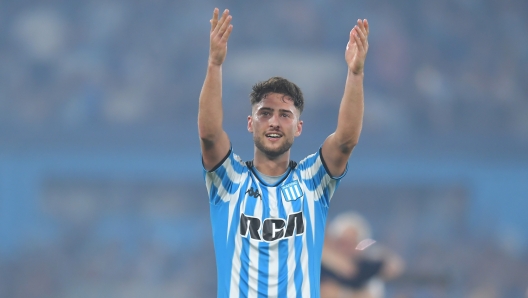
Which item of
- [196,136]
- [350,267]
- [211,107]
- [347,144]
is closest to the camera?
[211,107]

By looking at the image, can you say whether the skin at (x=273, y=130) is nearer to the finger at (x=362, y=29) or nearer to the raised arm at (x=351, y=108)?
the raised arm at (x=351, y=108)

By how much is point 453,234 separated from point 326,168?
5247 mm

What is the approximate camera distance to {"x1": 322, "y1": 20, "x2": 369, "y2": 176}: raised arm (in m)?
2.76

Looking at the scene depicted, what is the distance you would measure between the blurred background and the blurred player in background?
1068 mm

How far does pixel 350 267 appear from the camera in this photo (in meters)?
5.70

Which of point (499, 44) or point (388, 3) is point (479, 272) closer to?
point (499, 44)

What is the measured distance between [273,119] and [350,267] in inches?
125

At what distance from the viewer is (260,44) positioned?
26.9ft

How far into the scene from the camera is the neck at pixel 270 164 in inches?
113

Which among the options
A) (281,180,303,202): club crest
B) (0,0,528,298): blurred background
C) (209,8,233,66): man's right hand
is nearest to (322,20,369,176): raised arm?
(281,180,303,202): club crest

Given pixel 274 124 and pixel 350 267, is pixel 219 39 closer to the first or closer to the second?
pixel 274 124

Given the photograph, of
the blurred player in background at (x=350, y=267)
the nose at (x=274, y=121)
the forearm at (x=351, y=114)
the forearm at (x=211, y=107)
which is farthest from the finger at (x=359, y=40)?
the blurred player in background at (x=350, y=267)

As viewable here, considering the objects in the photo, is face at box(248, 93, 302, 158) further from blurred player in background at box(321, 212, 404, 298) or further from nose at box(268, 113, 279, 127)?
blurred player in background at box(321, 212, 404, 298)

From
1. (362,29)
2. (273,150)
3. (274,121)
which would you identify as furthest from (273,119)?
(362,29)
